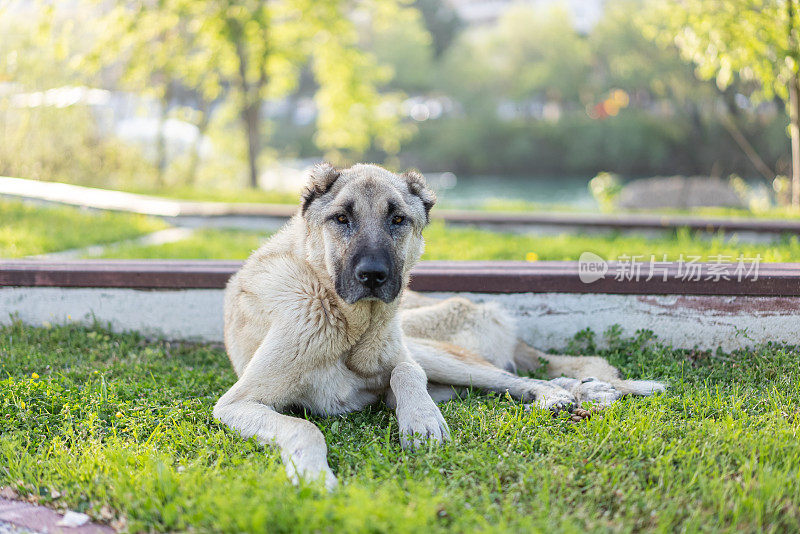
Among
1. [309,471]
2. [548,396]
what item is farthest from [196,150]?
[309,471]

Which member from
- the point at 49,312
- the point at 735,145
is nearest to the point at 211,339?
the point at 49,312

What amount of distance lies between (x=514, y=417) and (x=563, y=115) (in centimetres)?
4589

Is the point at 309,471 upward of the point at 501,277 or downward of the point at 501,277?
downward

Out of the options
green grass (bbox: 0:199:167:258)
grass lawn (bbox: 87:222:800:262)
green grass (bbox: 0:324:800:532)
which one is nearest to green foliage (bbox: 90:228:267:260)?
grass lawn (bbox: 87:222:800:262)

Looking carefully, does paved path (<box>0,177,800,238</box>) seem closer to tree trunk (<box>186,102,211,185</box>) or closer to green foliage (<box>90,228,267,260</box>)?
green foliage (<box>90,228,267,260</box>)

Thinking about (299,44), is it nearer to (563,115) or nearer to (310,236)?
(310,236)

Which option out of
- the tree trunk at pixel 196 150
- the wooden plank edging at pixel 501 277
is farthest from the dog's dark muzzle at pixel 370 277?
the tree trunk at pixel 196 150

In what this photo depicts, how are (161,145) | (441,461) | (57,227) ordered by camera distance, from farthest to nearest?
(161,145) → (57,227) → (441,461)

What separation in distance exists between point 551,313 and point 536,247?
Answer: 2400mm

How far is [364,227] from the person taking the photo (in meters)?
3.54

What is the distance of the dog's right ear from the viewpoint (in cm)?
381

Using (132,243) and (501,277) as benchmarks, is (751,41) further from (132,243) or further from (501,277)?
(132,243)

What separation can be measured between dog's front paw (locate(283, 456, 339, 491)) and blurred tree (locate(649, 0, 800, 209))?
8.45m

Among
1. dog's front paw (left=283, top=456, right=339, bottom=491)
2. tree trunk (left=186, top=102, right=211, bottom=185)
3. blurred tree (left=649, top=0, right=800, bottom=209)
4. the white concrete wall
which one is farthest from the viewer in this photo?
tree trunk (left=186, top=102, right=211, bottom=185)
